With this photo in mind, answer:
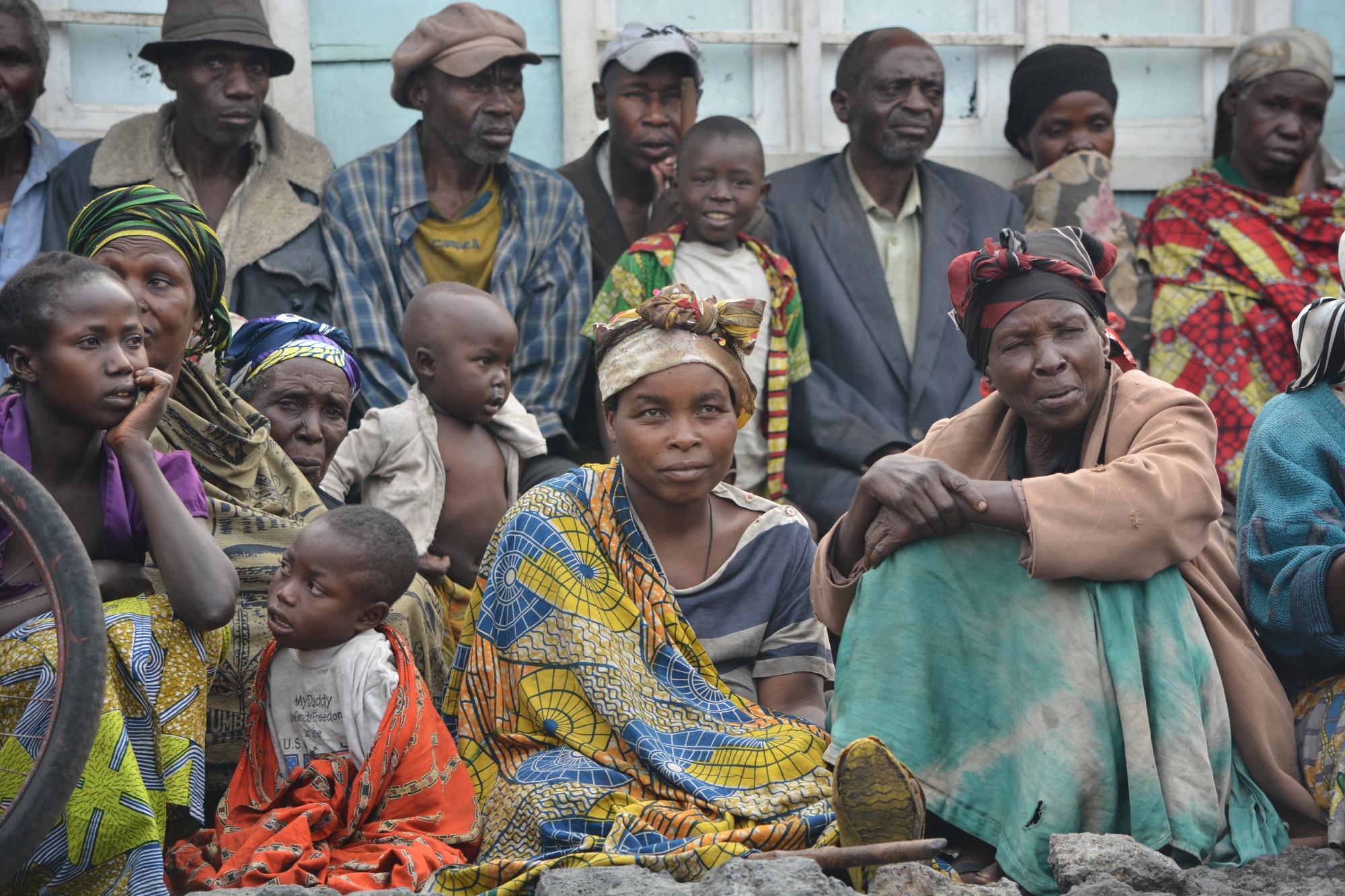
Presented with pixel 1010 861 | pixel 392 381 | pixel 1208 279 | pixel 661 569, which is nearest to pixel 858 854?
pixel 1010 861

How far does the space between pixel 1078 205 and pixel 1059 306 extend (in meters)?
3.31

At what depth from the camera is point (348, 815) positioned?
12.3 ft

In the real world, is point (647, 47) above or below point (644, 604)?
above

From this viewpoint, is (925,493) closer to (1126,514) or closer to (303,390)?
(1126,514)

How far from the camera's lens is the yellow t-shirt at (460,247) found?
6285 millimetres

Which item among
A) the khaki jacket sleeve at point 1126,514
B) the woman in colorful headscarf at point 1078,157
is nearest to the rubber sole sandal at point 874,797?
the khaki jacket sleeve at point 1126,514

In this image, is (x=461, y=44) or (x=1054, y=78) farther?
(x=1054, y=78)

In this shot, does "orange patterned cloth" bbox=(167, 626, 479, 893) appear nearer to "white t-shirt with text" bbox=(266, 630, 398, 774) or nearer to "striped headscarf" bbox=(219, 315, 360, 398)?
"white t-shirt with text" bbox=(266, 630, 398, 774)

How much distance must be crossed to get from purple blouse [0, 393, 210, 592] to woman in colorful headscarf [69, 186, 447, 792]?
1.24 ft

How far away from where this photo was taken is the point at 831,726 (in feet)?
12.9

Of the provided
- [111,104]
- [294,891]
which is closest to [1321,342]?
[294,891]

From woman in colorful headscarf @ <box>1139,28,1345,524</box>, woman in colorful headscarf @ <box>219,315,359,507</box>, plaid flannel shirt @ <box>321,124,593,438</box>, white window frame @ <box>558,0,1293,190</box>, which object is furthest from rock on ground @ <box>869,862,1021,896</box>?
white window frame @ <box>558,0,1293,190</box>

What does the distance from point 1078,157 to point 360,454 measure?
3.77m

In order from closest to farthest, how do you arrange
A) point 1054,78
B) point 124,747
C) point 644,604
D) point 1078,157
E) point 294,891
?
point 294,891 → point 124,747 → point 644,604 → point 1078,157 → point 1054,78
